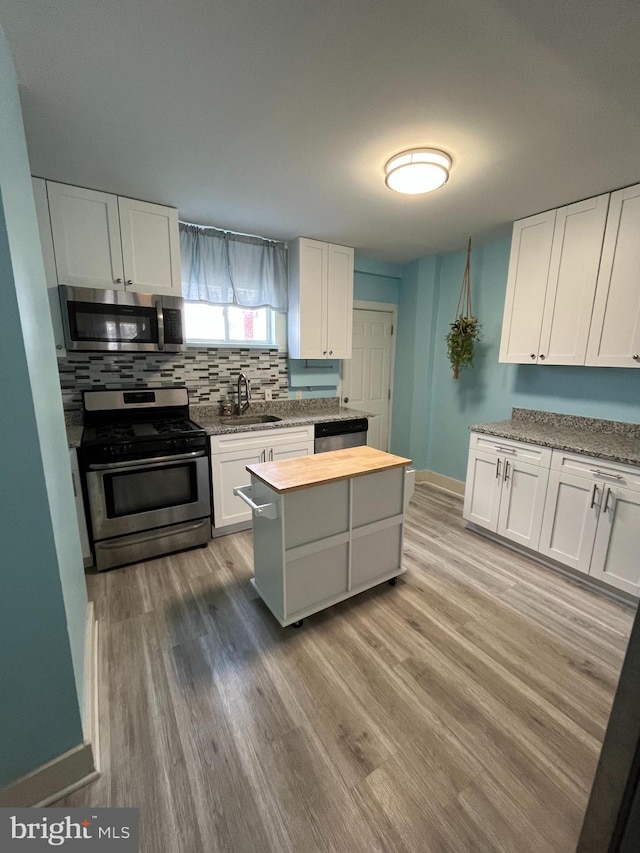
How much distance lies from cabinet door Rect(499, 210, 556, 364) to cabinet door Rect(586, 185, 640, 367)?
37 centimetres

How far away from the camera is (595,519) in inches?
88.8

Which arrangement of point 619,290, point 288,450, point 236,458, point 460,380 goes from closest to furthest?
point 619,290 → point 236,458 → point 288,450 → point 460,380

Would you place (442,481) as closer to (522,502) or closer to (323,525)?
(522,502)

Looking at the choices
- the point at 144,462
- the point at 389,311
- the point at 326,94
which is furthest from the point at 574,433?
the point at 144,462

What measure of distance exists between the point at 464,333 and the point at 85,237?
320cm

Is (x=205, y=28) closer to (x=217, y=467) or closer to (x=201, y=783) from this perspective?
(x=217, y=467)

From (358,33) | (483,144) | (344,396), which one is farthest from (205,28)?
(344,396)

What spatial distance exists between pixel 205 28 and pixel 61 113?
0.91 meters

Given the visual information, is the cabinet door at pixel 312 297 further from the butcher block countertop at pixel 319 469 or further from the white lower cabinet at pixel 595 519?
the white lower cabinet at pixel 595 519

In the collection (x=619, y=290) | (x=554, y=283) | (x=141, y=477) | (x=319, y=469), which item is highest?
(x=554, y=283)

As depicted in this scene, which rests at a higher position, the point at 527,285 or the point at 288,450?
the point at 527,285

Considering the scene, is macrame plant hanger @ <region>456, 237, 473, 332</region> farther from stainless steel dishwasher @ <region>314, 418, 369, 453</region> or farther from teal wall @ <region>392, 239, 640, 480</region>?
stainless steel dishwasher @ <region>314, 418, 369, 453</region>

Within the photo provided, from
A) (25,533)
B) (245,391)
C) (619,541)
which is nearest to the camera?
(25,533)

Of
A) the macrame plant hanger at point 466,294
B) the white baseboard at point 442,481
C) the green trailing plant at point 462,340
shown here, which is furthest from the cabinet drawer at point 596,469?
the macrame plant hanger at point 466,294
